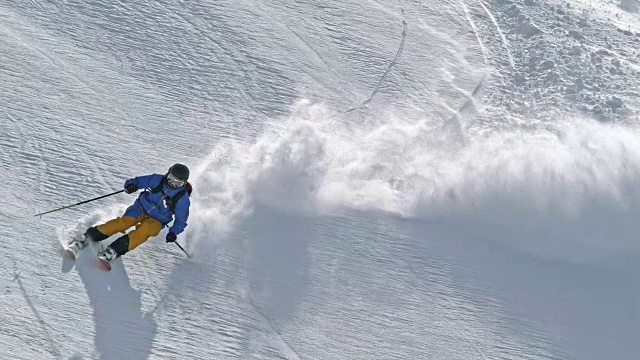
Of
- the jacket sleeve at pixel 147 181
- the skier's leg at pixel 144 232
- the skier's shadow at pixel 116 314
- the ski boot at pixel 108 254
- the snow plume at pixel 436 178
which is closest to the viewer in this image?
the skier's shadow at pixel 116 314

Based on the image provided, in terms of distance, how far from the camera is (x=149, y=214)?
852 cm

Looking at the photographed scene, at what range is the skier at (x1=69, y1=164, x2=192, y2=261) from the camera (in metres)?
8.25

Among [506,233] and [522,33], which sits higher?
[522,33]

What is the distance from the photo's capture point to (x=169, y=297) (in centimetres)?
823

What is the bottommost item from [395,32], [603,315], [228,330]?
[228,330]

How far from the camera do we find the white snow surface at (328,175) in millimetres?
8266

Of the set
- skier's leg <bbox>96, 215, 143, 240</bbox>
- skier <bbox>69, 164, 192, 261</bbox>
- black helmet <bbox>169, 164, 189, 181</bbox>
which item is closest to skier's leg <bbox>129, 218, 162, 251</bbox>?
skier <bbox>69, 164, 192, 261</bbox>

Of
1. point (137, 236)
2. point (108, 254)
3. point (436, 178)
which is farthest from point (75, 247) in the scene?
point (436, 178)

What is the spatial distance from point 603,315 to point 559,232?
3.90 feet

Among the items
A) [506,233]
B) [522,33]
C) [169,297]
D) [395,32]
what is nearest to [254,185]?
[169,297]

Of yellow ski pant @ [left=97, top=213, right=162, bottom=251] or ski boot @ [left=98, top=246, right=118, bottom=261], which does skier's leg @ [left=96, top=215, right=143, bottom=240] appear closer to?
yellow ski pant @ [left=97, top=213, right=162, bottom=251]

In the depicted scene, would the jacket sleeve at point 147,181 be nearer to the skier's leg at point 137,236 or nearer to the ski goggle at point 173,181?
the ski goggle at point 173,181

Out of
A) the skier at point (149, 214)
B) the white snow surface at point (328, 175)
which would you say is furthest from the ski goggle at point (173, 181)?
the white snow surface at point (328, 175)

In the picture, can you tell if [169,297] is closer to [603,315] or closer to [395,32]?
[603,315]
